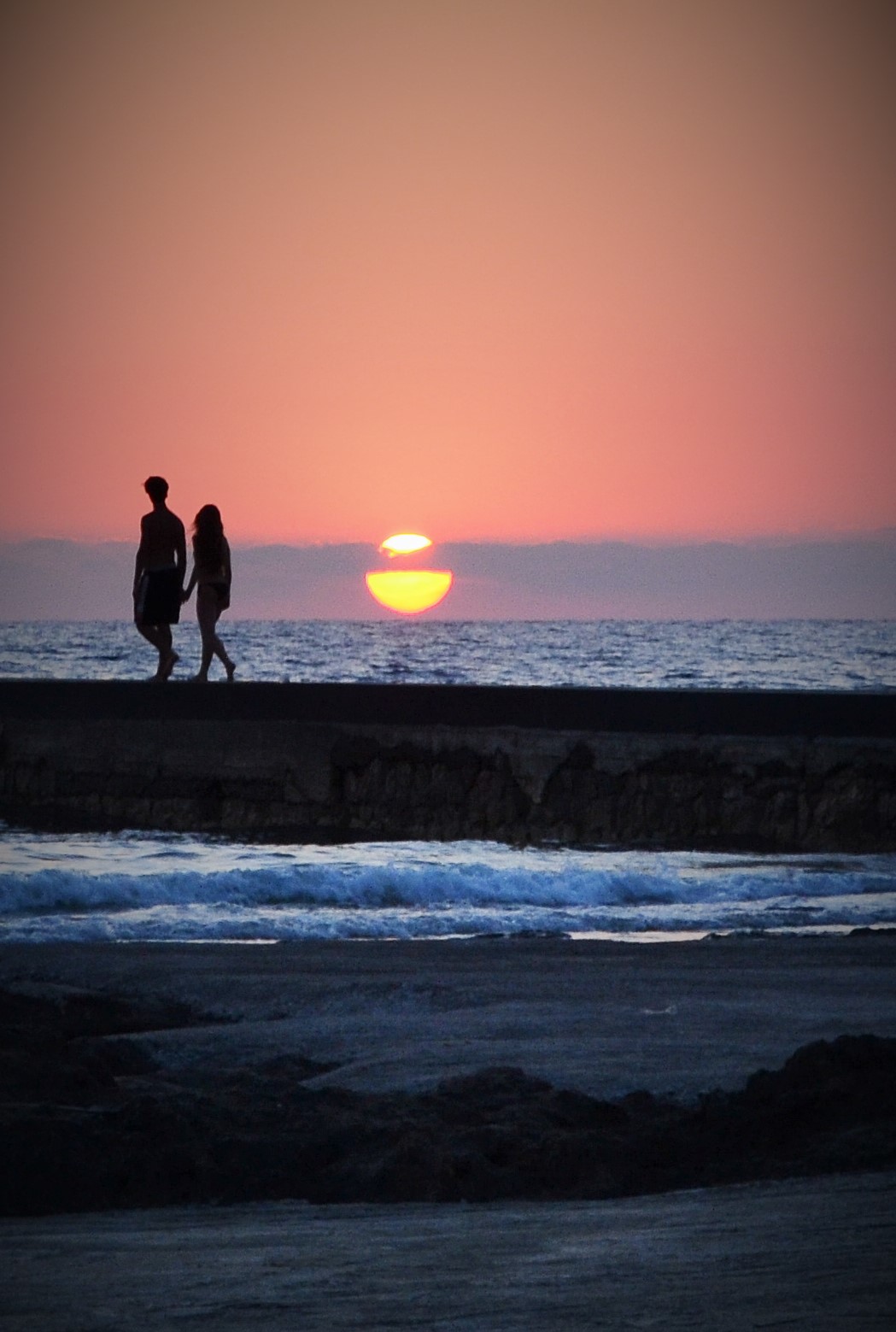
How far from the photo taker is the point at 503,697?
13.8 meters

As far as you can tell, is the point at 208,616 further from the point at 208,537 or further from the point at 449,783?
the point at 449,783

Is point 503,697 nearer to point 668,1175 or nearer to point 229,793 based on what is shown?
point 229,793

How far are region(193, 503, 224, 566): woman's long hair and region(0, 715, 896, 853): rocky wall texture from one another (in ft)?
6.11

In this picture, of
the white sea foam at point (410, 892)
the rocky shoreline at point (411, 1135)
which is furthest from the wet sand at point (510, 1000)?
the white sea foam at point (410, 892)

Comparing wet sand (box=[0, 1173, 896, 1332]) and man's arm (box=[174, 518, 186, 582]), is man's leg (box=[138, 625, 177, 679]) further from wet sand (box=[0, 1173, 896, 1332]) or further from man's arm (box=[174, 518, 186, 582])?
wet sand (box=[0, 1173, 896, 1332])

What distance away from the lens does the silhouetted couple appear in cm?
1433

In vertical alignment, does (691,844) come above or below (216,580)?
below

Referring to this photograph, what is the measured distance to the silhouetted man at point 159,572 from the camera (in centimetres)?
1431

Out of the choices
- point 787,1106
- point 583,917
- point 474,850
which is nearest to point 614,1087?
point 787,1106

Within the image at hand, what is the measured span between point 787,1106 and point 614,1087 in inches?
34.4

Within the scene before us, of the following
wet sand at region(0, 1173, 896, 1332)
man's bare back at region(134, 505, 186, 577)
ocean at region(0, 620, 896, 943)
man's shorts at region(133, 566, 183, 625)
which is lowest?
ocean at region(0, 620, 896, 943)

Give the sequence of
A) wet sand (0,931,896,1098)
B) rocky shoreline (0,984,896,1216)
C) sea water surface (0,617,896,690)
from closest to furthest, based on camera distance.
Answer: rocky shoreline (0,984,896,1216) → wet sand (0,931,896,1098) → sea water surface (0,617,896,690)

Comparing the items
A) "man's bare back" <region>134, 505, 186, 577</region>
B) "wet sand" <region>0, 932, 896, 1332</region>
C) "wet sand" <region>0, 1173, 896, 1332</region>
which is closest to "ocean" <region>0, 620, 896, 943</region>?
"man's bare back" <region>134, 505, 186, 577</region>

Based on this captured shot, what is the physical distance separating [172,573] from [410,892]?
16.5ft
